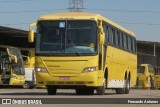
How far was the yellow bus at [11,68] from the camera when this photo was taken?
135 feet

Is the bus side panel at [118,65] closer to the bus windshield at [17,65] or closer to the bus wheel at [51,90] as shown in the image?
the bus wheel at [51,90]

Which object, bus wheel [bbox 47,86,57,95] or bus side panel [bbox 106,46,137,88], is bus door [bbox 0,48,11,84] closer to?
bus side panel [bbox 106,46,137,88]

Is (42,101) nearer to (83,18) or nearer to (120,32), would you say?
(83,18)

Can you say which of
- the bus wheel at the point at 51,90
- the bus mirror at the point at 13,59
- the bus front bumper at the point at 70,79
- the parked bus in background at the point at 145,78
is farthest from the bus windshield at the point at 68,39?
the parked bus in background at the point at 145,78

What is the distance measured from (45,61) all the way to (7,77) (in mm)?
19612

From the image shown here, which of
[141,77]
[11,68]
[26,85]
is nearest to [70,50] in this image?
[11,68]

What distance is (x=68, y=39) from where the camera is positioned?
72.2ft

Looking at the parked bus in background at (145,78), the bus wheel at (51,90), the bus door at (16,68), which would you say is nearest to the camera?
the bus wheel at (51,90)

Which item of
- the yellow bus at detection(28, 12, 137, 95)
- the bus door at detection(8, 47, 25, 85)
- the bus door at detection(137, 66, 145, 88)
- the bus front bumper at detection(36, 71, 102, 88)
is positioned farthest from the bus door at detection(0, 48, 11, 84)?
the bus door at detection(137, 66, 145, 88)

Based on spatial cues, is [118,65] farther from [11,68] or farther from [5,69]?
[5,69]

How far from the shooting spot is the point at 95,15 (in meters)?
22.7

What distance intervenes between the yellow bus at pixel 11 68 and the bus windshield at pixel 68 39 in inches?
752

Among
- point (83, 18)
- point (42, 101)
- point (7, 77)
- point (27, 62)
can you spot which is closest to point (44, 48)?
point (83, 18)

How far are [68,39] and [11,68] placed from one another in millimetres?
20085
